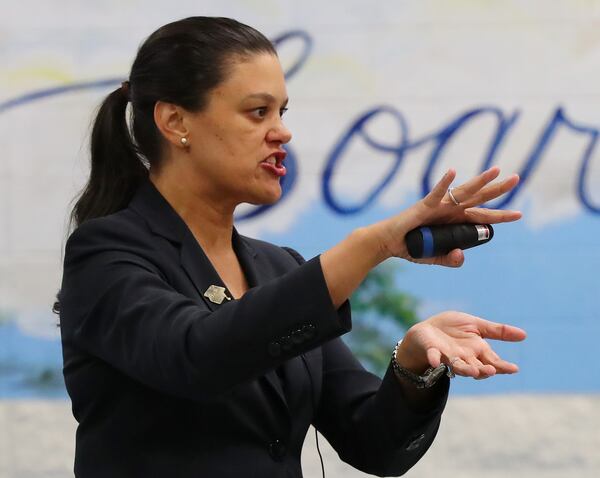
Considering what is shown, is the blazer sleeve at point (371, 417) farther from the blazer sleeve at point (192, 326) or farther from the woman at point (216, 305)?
the blazer sleeve at point (192, 326)

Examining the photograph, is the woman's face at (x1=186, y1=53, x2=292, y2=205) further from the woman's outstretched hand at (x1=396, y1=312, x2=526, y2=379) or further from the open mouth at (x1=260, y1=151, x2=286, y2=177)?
the woman's outstretched hand at (x1=396, y1=312, x2=526, y2=379)

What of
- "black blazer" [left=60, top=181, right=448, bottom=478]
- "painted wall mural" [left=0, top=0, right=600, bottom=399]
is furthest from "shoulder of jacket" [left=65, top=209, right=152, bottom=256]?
"painted wall mural" [left=0, top=0, right=600, bottom=399]

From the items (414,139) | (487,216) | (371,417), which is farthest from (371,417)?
(414,139)

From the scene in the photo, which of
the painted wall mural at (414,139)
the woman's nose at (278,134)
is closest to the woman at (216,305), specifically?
the woman's nose at (278,134)

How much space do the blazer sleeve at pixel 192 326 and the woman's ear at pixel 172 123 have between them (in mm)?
305

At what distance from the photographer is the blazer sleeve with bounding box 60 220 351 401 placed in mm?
1589

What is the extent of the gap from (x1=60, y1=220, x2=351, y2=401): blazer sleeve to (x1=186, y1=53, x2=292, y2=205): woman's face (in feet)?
0.91

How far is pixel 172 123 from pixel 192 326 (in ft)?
1.74

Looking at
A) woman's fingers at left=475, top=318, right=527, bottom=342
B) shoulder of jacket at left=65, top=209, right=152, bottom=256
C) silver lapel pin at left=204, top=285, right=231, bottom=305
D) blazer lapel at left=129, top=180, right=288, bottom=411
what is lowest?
silver lapel pin at left=204, top=285, right=231, bottom=305

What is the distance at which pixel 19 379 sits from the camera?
3973 millimetres

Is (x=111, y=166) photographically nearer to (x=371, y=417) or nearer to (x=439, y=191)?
(x=371, y=417)

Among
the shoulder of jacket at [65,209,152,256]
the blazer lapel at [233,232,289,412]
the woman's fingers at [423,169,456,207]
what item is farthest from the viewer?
the blazer lapel at [233,232,289,412]

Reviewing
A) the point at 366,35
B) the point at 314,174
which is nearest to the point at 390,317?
the point at 314,174

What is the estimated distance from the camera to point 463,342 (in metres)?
1.76
